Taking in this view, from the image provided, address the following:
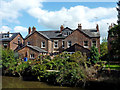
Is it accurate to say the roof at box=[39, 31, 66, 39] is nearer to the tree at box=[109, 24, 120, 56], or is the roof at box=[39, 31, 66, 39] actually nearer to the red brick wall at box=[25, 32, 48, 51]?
the red brick wall at box=[25, 32, 48, 51]

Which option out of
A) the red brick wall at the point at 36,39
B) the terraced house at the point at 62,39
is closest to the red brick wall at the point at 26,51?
the terraced house at the point at 62,39

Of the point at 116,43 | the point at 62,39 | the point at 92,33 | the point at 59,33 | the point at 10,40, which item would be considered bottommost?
the point at 116,43

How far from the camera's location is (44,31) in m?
38.4

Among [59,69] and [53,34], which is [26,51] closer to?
[53,34]

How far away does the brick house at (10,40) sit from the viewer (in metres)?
39.3

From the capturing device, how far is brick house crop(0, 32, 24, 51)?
39312 mm

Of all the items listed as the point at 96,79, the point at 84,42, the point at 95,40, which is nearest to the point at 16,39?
the point at 84,42

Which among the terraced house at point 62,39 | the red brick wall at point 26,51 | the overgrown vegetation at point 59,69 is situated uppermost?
the terraced house at point 62,39

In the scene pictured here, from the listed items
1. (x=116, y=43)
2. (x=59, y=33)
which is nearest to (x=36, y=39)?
(x=59, y=33)

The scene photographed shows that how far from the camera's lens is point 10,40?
3928 centimetres

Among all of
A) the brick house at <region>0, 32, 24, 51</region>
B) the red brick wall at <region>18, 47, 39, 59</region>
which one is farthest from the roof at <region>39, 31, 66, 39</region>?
the brick house at <region>0, 32, 24, 51</region>

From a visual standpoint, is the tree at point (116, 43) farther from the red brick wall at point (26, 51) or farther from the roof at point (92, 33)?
the red brick wall at point (26, 51)

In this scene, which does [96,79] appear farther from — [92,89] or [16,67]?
[16,67]

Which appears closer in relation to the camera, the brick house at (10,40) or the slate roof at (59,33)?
the slate roof at (59,33)
